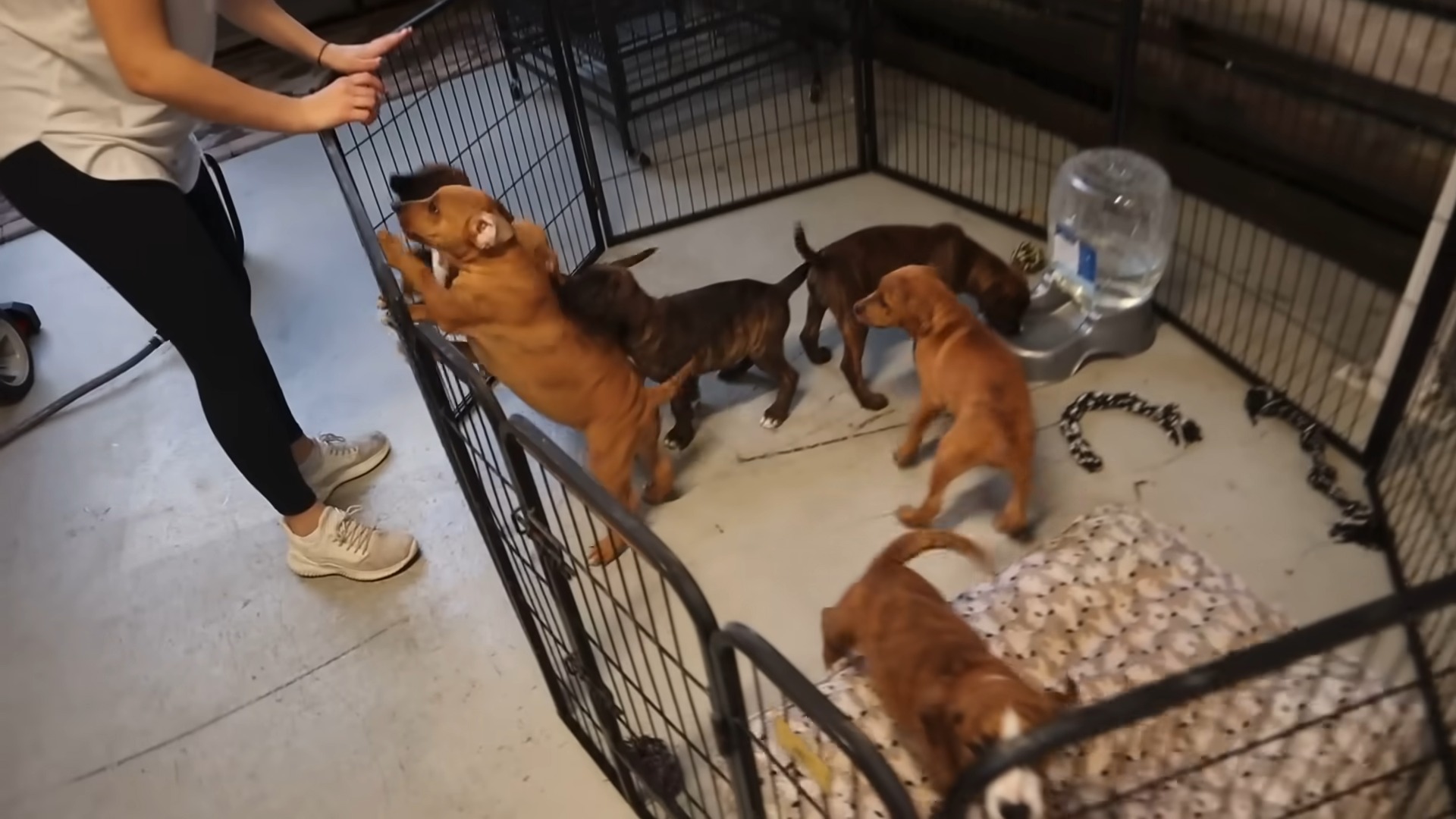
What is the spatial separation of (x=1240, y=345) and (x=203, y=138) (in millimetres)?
3167

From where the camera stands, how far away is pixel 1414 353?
1.73 meters

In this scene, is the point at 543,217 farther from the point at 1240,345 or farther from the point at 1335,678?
the point at 1335,678

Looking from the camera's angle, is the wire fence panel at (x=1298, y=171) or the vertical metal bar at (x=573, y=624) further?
the wire fence panel at (x=1298, y=171)

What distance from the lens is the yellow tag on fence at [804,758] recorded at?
125 centimetres

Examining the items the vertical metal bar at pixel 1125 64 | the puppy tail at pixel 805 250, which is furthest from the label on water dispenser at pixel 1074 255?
the puppy tail at pixel 805 250

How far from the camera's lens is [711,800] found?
1602 millimetres

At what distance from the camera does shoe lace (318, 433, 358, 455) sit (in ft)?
7.50

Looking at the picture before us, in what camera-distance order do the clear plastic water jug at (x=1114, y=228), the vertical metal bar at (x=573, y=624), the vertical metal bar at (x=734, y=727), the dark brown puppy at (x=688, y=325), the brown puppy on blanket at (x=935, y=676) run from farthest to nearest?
1. the clear plastic water jug at (x=1114, y=228)
2. the dark brown puppy at (x=688, y=325)
3. the vertical metal bar at (x=573, y=624)
4. the brown puppy on blanket at (x=935, y=676)
5. the vertical metal bar at (x=734, y=727)

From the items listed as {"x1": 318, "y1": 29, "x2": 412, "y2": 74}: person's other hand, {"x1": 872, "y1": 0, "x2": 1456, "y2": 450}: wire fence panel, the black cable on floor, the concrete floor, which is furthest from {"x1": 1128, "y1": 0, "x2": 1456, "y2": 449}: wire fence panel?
the black cable on floor

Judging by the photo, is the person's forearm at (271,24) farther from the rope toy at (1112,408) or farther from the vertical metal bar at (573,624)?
the rope toy at (1112,408)

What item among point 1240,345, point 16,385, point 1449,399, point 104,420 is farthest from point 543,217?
point 1449,399

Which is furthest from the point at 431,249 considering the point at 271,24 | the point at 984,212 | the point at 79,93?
the point at 984,212

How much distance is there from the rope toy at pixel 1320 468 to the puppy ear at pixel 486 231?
4.56ft

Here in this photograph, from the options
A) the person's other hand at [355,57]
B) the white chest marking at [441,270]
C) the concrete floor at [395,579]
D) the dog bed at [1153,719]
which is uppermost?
the person's other hand at [355,57]
